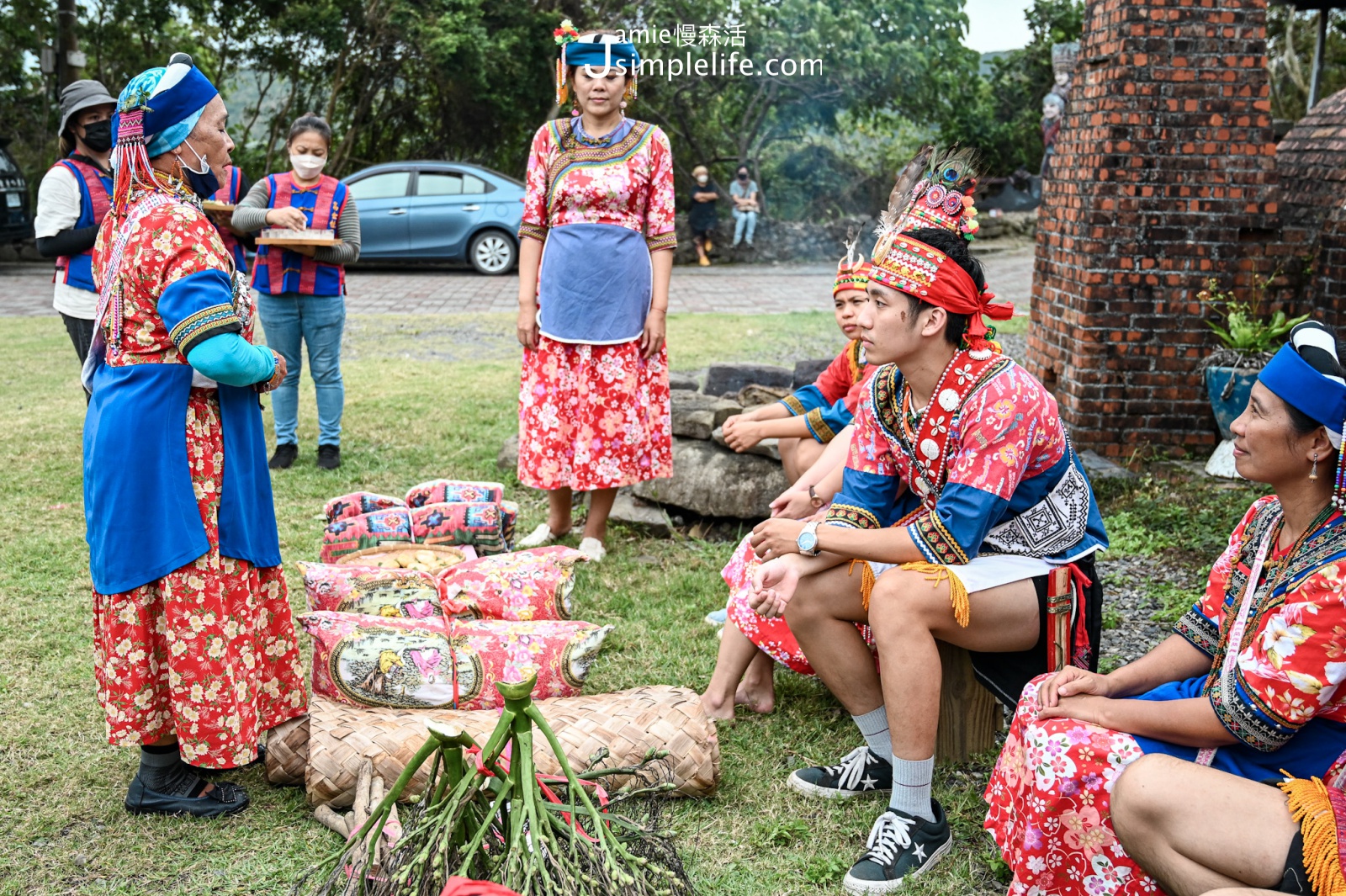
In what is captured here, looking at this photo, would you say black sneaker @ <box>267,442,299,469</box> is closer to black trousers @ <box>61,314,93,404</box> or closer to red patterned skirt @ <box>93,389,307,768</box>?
black trousers @ <box>61,314,93,404</box>

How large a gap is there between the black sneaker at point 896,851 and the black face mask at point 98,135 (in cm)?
429

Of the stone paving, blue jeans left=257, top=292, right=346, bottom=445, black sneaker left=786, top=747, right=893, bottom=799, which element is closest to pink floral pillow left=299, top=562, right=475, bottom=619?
black sneaker left=786, top=747, right=893, bottom=799

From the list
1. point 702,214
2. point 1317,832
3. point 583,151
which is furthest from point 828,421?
point 702,214

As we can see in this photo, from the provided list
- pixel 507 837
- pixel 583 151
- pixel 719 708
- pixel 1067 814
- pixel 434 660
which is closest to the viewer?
pixel 507 837

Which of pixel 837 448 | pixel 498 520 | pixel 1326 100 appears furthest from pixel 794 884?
pixel 1326 100

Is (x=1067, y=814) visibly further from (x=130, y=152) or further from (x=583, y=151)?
(x=583, y=151)

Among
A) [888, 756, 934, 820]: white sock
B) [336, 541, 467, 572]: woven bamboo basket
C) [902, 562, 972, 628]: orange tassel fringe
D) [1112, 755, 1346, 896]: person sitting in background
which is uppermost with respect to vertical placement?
[902, 562, 972, 628]: orange tassel fringe

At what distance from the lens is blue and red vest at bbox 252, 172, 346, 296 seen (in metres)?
6.00

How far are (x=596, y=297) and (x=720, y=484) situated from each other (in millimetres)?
1064

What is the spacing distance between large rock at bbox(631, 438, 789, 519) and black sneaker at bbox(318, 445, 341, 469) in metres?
1.94

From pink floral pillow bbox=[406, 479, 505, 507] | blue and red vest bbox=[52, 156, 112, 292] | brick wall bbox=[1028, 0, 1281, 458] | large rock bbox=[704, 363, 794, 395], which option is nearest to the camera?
pink floral pillow bbox=[406, 479, 505, 507]

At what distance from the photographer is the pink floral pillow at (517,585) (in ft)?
13.4

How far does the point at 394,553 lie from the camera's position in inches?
178

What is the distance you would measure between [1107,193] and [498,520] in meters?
3.45
